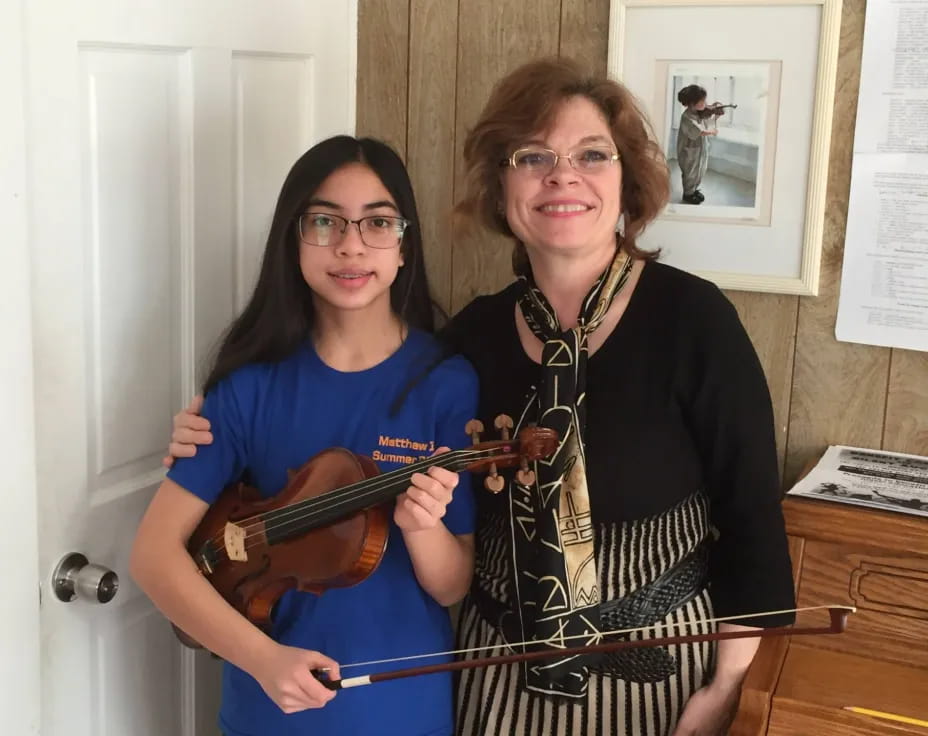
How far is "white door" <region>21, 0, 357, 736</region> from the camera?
1.32 meters

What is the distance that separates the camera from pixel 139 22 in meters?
1.43

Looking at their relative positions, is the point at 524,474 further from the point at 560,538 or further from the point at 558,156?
the point at 558,156

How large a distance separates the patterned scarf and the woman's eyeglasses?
26 centimetres

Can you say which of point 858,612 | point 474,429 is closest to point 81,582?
point 474,429

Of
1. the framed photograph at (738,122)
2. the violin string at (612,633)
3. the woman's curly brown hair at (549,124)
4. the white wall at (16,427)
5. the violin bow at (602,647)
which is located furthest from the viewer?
the framed photograph at (738,122)

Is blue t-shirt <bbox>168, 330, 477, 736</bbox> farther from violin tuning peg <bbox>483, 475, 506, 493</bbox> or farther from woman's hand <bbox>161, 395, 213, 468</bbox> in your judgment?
violin tuning peg <bbox>483, 475, 506, 493</bbox>

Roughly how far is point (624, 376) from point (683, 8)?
0.66 metres

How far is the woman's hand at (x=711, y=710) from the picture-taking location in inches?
52.7

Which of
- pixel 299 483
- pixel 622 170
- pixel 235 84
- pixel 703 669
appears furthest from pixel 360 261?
pixel 703 669

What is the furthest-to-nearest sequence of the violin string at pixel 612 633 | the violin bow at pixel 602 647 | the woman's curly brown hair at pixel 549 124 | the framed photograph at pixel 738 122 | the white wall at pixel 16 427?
the framed photograph at pixel 738 122
the woman's curly brown hair at pixel 549 124
the violin string at pixel 612 633
the white wall at pixel 16 427
the violin bow at pixel 602 647

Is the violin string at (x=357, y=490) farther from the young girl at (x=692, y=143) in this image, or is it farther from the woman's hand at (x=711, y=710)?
the young girl at (x=692, y=143)

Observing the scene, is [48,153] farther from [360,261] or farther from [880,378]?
[880,378]

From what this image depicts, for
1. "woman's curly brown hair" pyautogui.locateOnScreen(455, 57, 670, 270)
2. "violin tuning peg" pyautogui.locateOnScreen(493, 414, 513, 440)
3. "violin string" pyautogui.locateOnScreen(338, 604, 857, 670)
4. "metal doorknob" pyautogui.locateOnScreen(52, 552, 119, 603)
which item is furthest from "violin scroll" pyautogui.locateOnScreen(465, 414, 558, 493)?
"metal doorknob" pyautogui.locateOnScreen(52, 552, 119, 603)

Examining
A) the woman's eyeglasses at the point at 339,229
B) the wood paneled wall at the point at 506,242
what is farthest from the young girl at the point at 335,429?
the wood paneled wall at the point at 506,242
